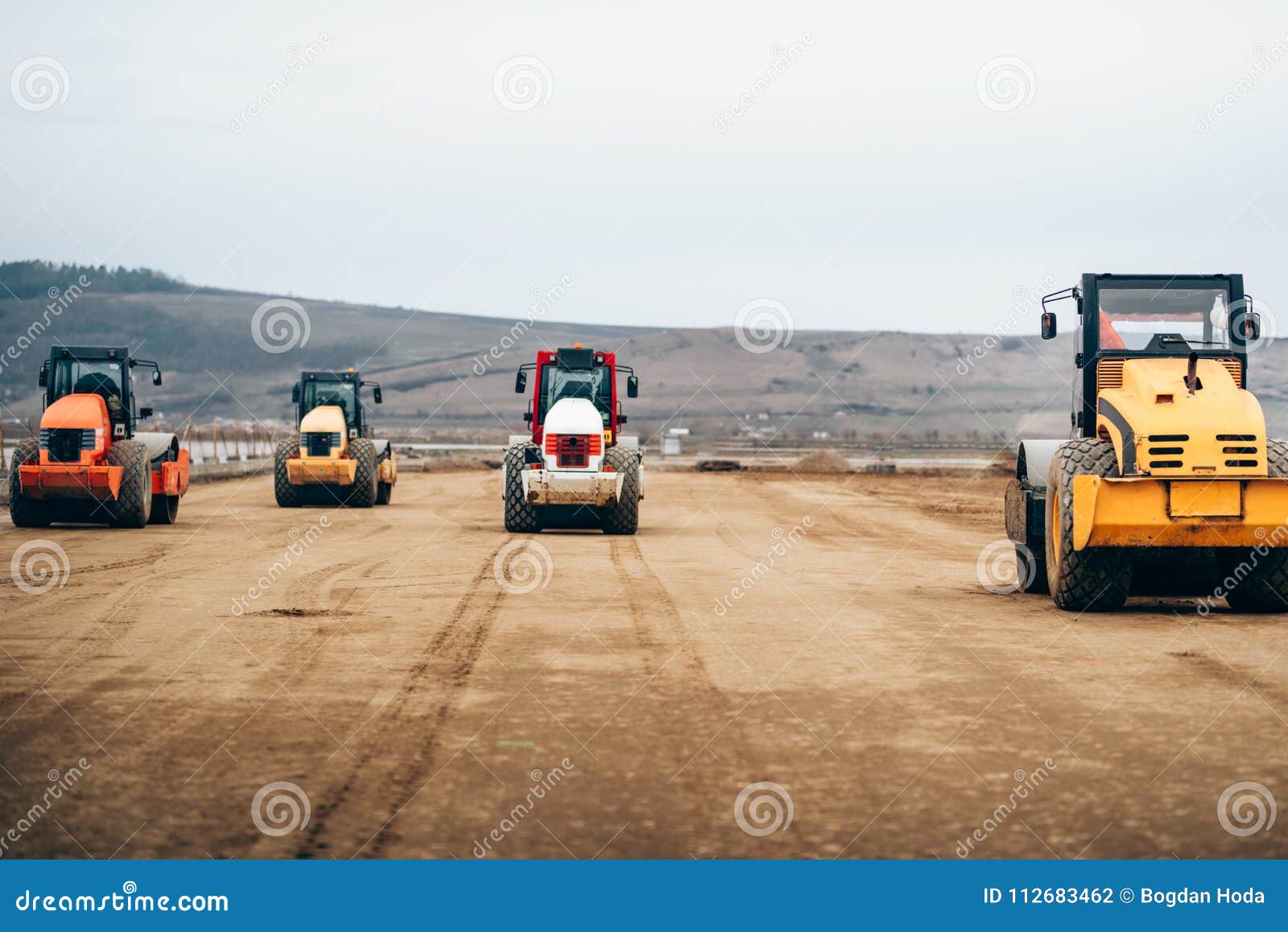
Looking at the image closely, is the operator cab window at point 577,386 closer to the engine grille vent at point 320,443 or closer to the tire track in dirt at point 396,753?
the engine grille vent at point 320,443

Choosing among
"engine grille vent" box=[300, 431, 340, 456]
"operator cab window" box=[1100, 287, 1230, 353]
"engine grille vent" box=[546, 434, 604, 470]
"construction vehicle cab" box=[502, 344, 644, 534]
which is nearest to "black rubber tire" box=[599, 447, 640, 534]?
"construction vehicle cab" box=[502, 344, 644, 534]

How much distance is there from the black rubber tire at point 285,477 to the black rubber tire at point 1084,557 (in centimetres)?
2034

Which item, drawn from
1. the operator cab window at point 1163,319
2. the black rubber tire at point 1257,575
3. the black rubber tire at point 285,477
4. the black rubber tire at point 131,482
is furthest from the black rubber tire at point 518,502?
the black rubber tire at point 1257,575

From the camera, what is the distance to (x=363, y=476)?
30.5 m

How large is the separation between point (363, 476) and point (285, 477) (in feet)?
5.37

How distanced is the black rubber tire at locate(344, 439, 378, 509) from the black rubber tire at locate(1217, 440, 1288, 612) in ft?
68.3

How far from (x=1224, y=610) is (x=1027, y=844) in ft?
27.9

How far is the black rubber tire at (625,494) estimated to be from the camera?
889 inches

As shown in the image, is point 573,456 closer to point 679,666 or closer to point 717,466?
point 679,666

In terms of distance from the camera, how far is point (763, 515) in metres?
29.9

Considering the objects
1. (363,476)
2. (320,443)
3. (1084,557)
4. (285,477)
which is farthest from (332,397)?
(1084,557)

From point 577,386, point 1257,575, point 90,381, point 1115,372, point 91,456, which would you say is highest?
point 90,381

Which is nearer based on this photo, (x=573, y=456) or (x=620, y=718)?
(x=620, y=718)

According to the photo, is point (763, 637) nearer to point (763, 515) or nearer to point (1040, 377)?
point (763, 515)
